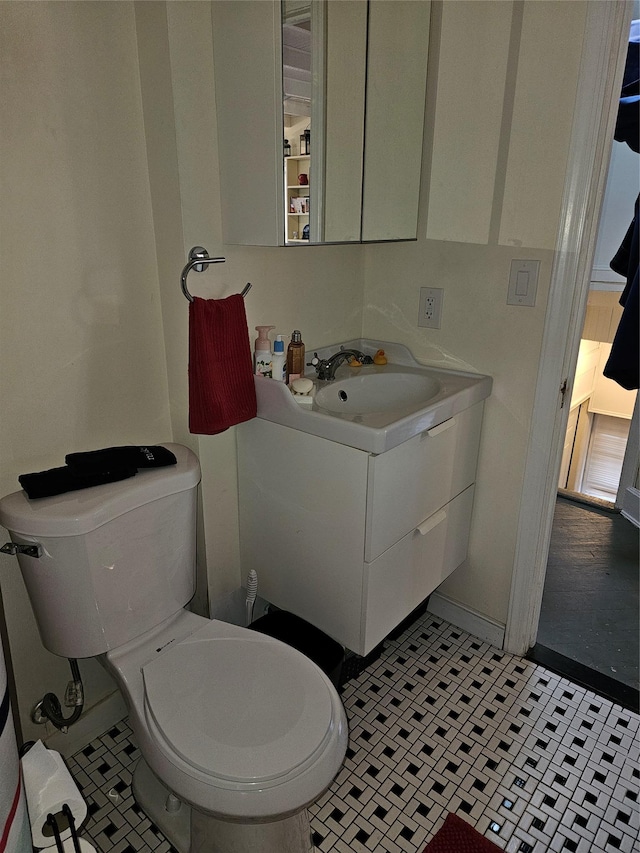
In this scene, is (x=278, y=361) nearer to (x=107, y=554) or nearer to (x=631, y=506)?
(x=107, y=554)

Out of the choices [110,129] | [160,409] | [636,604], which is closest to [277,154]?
[110,129]

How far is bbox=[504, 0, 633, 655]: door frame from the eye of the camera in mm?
1354

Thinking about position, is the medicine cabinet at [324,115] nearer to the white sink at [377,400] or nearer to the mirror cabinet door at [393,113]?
the mirror cabinet door at [393,113]

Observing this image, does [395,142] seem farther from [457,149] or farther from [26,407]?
[26,407]

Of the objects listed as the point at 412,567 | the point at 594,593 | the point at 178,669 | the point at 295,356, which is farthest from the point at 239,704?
the point at 594,593

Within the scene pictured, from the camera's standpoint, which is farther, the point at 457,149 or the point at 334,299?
the point at 334,299

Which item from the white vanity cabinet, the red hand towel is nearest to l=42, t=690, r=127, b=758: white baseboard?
the white vanity cabinet

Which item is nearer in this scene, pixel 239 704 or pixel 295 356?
pixel 239 704

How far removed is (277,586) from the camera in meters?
1.69

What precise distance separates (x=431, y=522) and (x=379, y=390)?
16.6 inches

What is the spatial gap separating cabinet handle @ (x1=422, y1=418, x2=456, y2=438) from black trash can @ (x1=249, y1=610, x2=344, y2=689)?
0.65 m

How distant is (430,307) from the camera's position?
70.6 inches

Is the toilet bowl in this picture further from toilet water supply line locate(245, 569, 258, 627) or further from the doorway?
the doorway

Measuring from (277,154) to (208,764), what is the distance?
125cm
